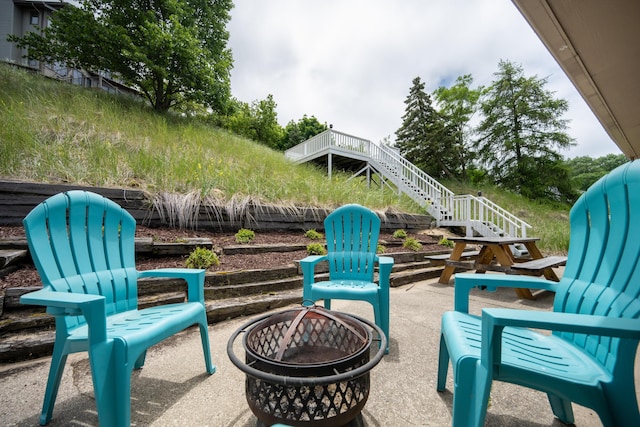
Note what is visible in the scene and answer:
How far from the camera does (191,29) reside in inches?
335

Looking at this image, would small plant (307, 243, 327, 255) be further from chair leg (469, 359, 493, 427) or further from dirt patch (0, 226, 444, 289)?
chair leg (469, 359, 493, 427)

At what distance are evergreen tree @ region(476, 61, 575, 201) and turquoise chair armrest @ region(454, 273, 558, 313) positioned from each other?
50.6 feet

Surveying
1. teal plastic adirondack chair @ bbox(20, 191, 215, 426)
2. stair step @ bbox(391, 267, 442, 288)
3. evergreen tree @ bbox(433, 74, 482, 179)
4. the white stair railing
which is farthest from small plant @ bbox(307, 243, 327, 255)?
evergreen tree @ bbox(433, 74, 482, 179)

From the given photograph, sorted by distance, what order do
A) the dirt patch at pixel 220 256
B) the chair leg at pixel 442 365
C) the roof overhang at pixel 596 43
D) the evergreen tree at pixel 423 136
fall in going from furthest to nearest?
the evergreen tree at pixel 423 136, the dirt patch at pixel 220 256, the roof overhang at pixel 596 43, the chair leg at pixel 442 365

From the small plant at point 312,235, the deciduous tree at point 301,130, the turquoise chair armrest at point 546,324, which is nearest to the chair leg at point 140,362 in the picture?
the turquoise chair armrest at point 546,324

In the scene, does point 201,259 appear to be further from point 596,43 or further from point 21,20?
point 21,20

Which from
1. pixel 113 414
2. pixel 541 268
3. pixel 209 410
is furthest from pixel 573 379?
pixel 541 268

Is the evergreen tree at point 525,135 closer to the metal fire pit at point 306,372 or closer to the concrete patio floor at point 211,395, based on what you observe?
the concrete patio floor at point 211,395

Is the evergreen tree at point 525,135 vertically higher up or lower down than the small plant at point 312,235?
higher up

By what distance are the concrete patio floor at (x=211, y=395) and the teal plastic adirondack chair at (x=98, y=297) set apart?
140 mm

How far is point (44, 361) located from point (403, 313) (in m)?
3.01

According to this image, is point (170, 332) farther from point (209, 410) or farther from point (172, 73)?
point (172, 73)

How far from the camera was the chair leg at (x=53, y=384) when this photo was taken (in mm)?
1239

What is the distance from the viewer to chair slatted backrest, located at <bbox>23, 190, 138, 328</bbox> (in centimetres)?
134
